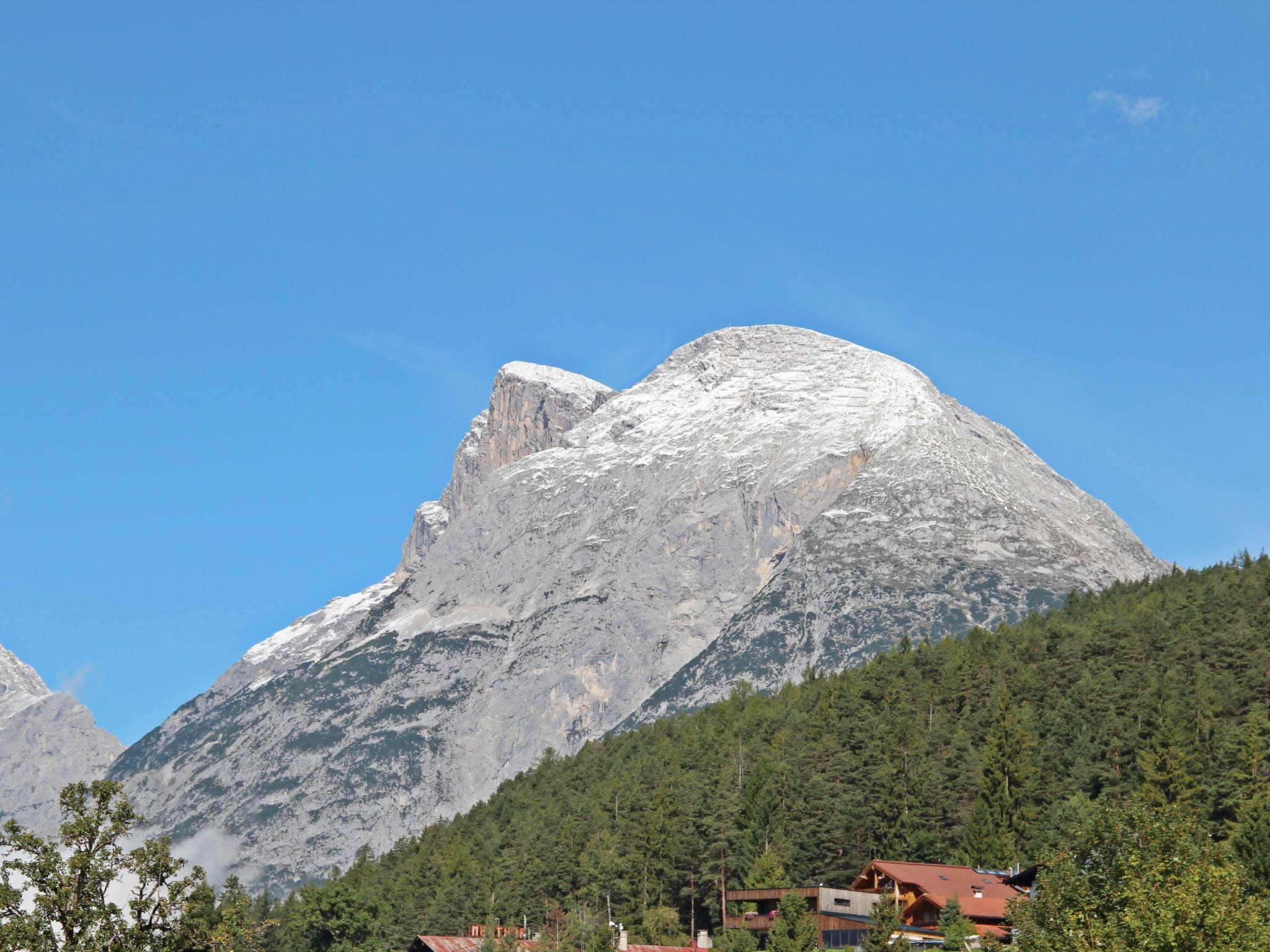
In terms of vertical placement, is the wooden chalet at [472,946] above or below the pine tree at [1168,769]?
below

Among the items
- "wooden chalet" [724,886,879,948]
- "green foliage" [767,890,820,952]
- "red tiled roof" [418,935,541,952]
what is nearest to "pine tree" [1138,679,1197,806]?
"wooden chalet" [724,886,879,948]

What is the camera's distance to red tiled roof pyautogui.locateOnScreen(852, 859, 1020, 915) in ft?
373

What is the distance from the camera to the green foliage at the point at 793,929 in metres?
107

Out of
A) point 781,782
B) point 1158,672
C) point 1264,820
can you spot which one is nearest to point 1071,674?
point 1158,672

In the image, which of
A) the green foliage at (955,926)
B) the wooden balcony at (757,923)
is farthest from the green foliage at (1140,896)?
the wooden balcony at (757,923)

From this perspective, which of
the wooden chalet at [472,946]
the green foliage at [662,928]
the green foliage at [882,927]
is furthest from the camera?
the green foliage at [662,928]

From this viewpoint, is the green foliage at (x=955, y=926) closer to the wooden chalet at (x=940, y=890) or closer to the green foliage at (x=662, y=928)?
the wooden chalet at (x=940, y=890)

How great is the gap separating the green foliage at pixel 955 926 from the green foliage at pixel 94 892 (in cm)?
6201

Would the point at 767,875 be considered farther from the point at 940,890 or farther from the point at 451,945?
the point at 451,945

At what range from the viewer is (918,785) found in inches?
5719

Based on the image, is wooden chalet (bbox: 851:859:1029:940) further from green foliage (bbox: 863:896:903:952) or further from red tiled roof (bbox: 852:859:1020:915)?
green foliage (bbox: 863:896:903:952)

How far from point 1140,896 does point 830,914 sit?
184 feet

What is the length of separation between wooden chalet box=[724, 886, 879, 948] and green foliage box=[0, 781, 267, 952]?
222 feet

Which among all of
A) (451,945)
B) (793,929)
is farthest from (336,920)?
(793,929)
